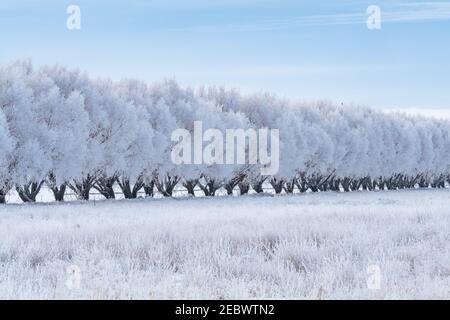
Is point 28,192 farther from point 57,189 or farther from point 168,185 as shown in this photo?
point 168,185

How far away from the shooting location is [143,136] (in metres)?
43.2

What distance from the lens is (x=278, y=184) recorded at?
5794cm

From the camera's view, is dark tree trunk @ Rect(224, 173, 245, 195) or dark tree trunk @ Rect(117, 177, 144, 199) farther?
dark tree trunk @ Rect(224, 173, 245, 195)

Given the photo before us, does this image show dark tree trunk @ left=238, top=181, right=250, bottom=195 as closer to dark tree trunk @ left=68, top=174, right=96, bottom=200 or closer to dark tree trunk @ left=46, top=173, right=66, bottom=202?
dark tree trunk @ left=68, top=174, right=96, bottom=200

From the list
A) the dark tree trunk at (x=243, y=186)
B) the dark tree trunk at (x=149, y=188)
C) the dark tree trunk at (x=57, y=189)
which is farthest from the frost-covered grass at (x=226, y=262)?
the dark tree trunk at (x=243, y=186)

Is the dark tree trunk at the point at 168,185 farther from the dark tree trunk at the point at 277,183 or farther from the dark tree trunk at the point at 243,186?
the dark tree trunk at the point at 277,183

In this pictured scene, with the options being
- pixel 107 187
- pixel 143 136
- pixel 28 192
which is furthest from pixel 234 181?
pixel 28 192

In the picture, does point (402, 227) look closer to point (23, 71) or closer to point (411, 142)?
point (23, 71)

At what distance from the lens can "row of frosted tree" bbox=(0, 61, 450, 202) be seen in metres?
35.5

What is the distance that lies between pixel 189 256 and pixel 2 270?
307cm

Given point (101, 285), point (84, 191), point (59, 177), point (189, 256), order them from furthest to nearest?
point (84, 191), point (59, 177), point (189, 256), point (101, 285)

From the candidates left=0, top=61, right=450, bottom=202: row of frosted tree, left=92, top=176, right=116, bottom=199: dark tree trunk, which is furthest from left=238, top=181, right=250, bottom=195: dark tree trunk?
left=92, top=176, right=116, bottom=199: dark tree trunk

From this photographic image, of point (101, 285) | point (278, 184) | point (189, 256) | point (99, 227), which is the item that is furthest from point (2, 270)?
point (278, 184)

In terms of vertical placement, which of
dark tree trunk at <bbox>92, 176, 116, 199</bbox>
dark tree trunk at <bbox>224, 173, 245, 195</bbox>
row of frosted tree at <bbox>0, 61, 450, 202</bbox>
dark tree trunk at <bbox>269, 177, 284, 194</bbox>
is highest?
row of frosted tree at <bbox>0, 61, 450, 202</bbox>
